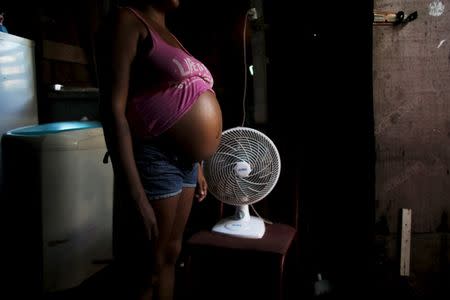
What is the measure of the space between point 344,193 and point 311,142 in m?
0.44

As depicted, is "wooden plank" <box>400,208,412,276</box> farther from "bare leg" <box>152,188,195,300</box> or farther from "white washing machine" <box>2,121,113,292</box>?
"white washing machine" <box>2,121,113,292</box>

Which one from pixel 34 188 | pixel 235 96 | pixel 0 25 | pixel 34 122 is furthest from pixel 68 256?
pixel 0 25

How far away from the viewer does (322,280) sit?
7.70 ft

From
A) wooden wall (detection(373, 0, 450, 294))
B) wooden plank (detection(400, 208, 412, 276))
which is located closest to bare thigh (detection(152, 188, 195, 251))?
wooden wall (detection(373, 0, 450, 294))

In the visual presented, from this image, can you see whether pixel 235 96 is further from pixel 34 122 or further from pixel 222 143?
pixel 34 122

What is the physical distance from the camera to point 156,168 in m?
1.27

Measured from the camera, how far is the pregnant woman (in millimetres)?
1167

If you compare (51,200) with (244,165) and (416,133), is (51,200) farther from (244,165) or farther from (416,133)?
(416,133)

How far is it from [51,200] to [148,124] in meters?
1.23

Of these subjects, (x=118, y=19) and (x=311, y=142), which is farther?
(x=311, y=142)

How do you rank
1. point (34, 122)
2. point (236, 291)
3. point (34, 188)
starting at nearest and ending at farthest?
point (34, 188), point (236, 291), point (34, 122)

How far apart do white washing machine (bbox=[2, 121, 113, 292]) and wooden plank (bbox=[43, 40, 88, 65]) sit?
1081 mm

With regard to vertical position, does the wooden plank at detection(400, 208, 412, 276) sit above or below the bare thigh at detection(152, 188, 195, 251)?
below

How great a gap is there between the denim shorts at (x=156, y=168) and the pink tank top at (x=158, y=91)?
6cm
